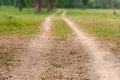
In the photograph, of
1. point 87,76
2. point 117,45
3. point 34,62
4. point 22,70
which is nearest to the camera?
point 87,76

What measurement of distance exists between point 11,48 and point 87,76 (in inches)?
324

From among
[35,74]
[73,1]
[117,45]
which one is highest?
[35,74]

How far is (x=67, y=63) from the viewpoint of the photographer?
52.2 ft

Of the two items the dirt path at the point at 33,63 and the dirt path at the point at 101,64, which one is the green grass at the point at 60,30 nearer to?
the dirt path at the point at 33,63

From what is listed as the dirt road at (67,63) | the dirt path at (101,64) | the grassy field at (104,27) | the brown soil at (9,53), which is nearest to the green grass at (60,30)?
the grassy field at (104,27)

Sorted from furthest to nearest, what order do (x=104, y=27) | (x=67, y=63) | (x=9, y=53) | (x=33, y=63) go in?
(x=104, y=27)
(x=9, y=53)
(x=67, y=63)
(x=33, y=63)

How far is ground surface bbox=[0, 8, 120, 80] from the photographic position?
1333 centimetres

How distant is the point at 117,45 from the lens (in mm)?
22156

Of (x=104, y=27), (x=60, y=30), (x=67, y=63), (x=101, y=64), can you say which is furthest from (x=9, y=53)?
(x=104, y=27)

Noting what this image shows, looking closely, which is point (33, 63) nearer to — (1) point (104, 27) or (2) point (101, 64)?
(2) point (101, 64)

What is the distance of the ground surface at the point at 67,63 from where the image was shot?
43.7 feet

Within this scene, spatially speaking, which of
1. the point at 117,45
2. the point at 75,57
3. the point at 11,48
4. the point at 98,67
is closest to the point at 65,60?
the point at 75,57

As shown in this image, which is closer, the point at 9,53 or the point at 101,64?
the point at 101,64

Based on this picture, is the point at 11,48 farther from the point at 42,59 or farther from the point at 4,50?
the point at 42,59
